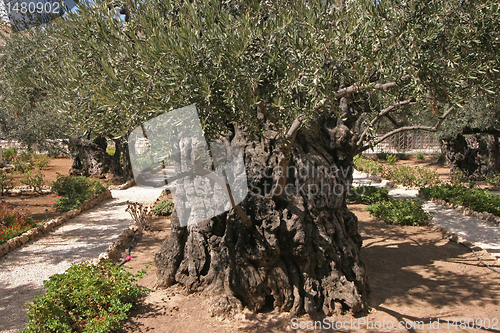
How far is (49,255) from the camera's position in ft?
25.6

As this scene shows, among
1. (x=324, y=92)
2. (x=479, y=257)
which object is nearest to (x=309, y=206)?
(x=324, y=92)

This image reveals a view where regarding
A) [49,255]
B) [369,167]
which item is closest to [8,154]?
[49,255]

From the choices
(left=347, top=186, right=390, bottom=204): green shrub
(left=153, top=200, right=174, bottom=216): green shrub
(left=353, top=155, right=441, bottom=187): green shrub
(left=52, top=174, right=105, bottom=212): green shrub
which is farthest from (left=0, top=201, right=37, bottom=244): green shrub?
(left=353, top=155, right=441, bottom=187): green shrub

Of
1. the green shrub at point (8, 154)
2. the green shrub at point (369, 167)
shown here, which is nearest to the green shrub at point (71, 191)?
the green shrub at point (8, 154)

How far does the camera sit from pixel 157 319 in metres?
5.18

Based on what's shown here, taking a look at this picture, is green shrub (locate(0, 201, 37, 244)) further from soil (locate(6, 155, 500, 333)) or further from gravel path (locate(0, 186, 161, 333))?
soil (locate(6, 155, 500, 333))

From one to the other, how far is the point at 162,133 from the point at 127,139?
93 centimetres

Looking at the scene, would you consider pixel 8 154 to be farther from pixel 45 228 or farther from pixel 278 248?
pixel 278 248

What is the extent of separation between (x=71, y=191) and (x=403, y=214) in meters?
11.2

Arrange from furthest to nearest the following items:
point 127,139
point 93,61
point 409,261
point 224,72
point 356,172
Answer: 1. point 356,172
2. point 409,261
3. point 127,139
4. point 93,61
5. point 224,72

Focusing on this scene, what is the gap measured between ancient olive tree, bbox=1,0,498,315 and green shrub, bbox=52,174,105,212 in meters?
6.84

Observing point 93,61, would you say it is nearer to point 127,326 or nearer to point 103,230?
point 127,326

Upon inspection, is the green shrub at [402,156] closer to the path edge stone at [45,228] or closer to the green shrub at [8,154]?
the path edge stone at [45,228]

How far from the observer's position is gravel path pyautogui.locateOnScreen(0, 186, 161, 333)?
5.55 metres
